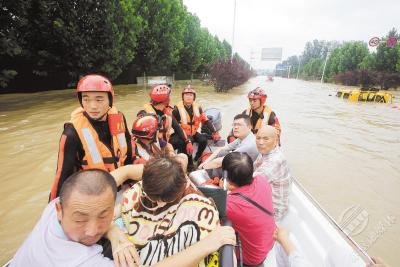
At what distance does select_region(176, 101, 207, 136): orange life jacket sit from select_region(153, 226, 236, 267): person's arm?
3505 millimetres

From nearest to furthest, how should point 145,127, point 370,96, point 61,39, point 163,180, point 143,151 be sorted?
point 163,180 < point 145,127 < point 143,151 < point 61,39 < point 370,96

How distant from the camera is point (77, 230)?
43.4 inches

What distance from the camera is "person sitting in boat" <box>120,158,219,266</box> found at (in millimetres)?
1188

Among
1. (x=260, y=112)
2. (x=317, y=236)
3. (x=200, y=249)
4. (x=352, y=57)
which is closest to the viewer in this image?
(x=200, y=249)

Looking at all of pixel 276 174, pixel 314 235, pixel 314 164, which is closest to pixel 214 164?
pixel 276 174

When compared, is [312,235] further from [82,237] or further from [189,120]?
[189,120]

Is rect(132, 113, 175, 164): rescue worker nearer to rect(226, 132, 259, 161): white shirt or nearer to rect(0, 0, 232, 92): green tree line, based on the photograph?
rect(226, 132, 259, 161): white shirt

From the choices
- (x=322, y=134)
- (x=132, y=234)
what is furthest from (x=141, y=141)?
(x=322, y=134)

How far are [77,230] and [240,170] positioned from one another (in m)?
1.23

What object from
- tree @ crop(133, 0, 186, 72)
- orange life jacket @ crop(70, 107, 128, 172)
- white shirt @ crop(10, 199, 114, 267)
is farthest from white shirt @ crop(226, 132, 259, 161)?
tree @ crop(133, 0, 186, 72)

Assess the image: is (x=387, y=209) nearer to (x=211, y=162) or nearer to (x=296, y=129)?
(x=211, y=162)

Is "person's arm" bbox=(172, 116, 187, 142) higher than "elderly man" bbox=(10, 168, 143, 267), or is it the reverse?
"elderly man" bbox=(10, 168, 143, 267)

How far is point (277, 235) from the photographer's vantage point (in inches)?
89.7

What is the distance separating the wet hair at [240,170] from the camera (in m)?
1.94
